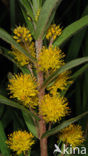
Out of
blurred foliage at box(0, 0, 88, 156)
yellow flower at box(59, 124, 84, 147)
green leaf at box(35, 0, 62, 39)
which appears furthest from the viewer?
blurred foliage at box(0, 0, 88, 156)

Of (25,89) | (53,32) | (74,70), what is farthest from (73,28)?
(74,70)

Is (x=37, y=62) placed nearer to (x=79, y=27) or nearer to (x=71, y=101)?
(x=79, y=27)

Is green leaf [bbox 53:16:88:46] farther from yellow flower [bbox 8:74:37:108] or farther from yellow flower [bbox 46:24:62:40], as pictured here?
yellow flower [bbox 8:74:37:108]

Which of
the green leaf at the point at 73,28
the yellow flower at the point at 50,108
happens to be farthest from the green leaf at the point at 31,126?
the green leaf at the point at 73,28

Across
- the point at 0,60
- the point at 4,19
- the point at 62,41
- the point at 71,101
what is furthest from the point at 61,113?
the point at 4,19

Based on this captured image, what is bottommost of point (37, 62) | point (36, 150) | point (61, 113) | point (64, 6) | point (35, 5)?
point (36, 150)

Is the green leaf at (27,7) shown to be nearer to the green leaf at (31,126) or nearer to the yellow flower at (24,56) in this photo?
the yellow flower at (24,56)

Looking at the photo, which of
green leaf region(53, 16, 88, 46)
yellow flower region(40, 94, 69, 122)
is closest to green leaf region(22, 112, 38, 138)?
yellow flower region(40, 94, 69, 122)

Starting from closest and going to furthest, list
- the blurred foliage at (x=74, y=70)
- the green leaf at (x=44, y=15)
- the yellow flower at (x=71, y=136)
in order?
1. the green leaf at (x=44, y=15)
2. the yellow flower at (x=71, y=136)
3. the blurred foliage at (x=74, y=70)
